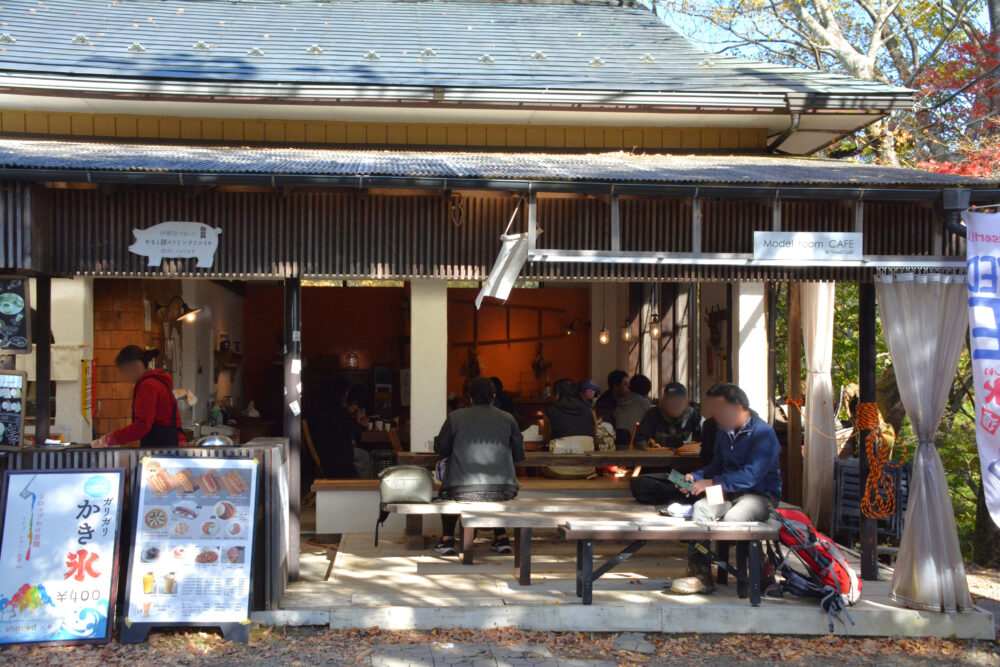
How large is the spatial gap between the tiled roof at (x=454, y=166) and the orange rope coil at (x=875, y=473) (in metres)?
1.81

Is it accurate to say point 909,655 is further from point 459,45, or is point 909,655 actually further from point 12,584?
point 459,45

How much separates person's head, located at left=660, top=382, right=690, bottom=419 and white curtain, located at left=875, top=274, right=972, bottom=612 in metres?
2.60

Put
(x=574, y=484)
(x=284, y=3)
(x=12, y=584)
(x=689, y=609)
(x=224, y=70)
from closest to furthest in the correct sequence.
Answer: (x=12, y=584), (x=689, y=609), (x=574, y=484), (x=224, y=70), (x=284, y=3)

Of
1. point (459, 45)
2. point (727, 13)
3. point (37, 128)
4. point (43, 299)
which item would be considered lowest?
point (43, 299)

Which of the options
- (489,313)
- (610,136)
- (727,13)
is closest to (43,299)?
(610,136)

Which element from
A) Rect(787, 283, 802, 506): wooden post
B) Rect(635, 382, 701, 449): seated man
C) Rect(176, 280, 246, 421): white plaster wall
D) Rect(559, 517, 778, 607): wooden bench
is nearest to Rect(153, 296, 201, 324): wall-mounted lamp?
Rect(176, 280, 246, 421): white plaster wall

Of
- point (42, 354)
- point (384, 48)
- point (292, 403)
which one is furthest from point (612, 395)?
point (42, 354)

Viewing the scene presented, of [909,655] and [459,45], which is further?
[459,45]

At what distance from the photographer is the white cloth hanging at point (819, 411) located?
28.0 feet

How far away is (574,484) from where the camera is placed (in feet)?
26.2

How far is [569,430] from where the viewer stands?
8789 millimetres

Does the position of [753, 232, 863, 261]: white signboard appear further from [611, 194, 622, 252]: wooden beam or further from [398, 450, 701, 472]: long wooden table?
[398, 450, 701, 472]: long wooden table

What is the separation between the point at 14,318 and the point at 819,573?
5.67 meters

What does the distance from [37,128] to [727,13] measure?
12159mm
